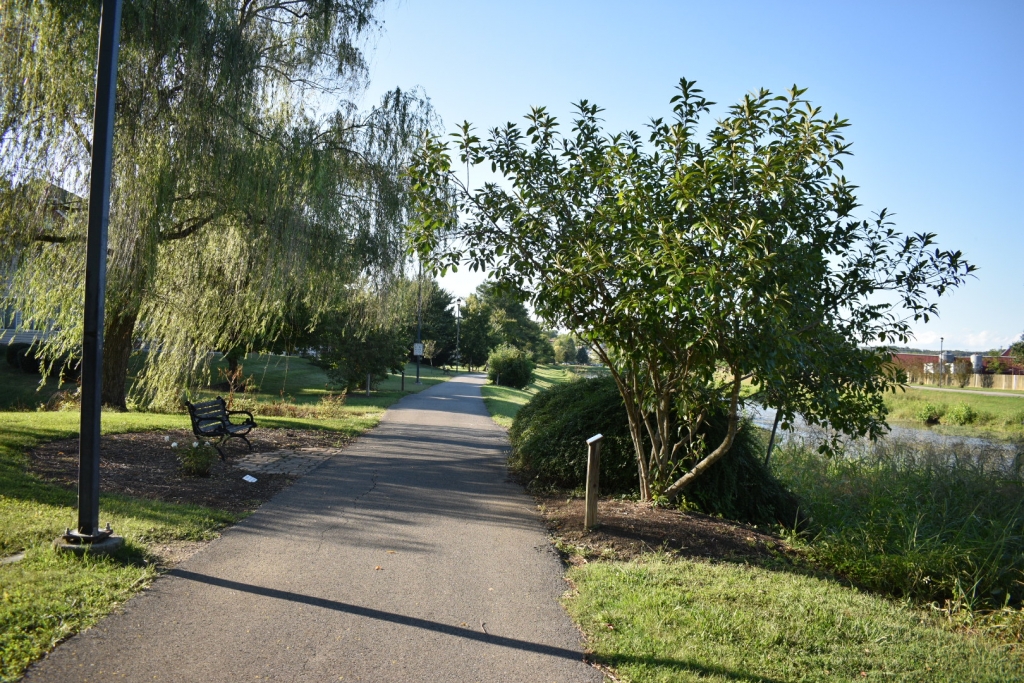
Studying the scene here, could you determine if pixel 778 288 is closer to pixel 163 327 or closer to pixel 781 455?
pixel 781 455

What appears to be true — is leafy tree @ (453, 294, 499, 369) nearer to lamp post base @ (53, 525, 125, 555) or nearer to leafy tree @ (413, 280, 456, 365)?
leafy tree @ (413, 280, 456, 365)

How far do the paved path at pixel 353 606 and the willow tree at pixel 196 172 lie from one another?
5946mm

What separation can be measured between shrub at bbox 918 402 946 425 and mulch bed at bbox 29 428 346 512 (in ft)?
88.9

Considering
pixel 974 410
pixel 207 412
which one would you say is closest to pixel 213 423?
pixel 207 412

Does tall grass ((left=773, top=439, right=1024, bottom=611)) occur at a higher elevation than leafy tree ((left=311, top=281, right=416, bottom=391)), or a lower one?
lower

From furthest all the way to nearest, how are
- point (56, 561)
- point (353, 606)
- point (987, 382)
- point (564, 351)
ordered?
point (564, 351) → point (987, 382) → point (56, 561) → point (353, 606)

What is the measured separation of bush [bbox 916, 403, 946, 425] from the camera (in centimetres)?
3006

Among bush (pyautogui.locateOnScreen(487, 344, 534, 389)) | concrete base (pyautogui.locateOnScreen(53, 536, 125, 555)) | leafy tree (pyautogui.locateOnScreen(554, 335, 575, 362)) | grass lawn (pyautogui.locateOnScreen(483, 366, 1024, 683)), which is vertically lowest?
grass lawn (pyautogui.locateOnScreen(483, 366, 1024, 683))

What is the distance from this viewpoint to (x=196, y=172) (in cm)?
1253

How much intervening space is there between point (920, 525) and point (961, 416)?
24.4 m

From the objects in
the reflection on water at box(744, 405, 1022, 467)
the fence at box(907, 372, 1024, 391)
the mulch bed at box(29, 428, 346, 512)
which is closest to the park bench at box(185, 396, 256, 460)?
the mulch bed at box(29, 428, 346, 512)

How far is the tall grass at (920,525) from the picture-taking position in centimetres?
666

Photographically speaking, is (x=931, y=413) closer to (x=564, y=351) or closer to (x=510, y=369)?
(x=510, y=369)

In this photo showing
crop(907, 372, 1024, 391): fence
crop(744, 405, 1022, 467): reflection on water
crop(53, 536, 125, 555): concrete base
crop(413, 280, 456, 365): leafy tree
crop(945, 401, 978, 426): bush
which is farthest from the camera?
crop(413, 280, 456, 365): leafy tree
